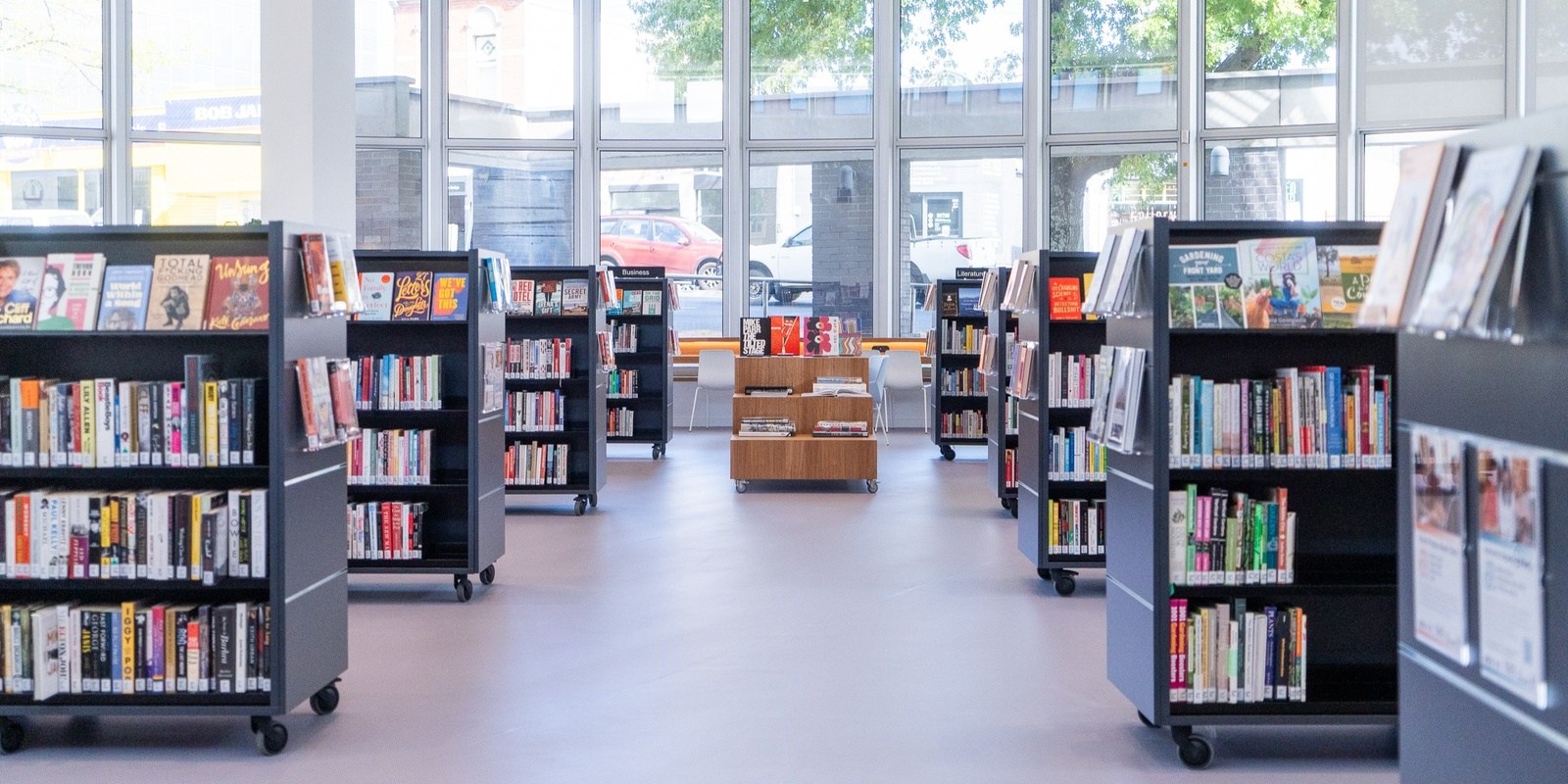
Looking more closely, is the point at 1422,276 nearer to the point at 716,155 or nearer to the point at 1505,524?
the point at 1505,524

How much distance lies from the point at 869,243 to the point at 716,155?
6.77 feet

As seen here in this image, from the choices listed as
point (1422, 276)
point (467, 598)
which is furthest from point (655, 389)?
point (1422, 276)

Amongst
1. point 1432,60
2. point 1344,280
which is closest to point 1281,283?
point 1344,280

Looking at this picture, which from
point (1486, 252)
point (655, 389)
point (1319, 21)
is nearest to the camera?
point (1486, 252)

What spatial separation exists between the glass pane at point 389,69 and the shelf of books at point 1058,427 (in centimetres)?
1027

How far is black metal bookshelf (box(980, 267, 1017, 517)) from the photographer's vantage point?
8.40 meters

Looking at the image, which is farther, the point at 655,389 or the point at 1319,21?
the point at 1319,21

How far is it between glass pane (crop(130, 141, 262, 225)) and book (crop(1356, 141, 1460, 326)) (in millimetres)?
13334

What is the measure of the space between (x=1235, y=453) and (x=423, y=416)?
4.04 meters

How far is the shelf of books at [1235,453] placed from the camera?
13.0 ft

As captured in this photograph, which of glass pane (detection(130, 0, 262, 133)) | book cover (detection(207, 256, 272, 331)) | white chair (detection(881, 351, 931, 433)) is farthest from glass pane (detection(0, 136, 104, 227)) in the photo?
book cover (detection(207, 256, 272, 331))

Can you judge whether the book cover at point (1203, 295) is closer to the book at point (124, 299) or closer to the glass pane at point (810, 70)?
the book at point (124, 299)

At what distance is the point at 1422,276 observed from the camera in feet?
6.39

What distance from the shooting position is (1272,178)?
14242 mm
